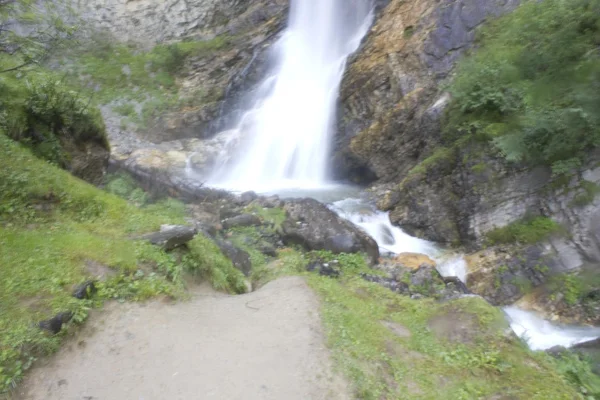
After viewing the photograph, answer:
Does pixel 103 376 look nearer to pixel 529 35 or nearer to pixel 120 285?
pixel 120 285

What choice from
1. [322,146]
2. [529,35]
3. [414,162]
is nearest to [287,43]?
[322,146]

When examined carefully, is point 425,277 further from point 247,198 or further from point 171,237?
point 247,198

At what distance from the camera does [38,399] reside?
11.4 ft

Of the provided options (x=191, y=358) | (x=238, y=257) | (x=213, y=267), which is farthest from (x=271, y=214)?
(x=191, y=358)

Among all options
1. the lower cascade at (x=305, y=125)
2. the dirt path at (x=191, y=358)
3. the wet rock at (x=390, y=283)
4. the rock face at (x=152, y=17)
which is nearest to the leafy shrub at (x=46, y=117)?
the dirt path at (x=191, y=358)

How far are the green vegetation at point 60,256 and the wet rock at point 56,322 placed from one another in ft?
0.18

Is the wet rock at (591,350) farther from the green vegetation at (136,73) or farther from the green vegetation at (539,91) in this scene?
the green vegetation at (136,73)

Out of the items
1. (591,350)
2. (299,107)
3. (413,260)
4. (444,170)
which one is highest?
(299,107)

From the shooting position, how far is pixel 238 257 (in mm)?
8297

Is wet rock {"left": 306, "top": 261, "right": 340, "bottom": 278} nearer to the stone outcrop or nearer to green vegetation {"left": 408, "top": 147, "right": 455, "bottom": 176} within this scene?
green vegetation {"left": 408, "top": 147, "right": 455, "bottom": 176}

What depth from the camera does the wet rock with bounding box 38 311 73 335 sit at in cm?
402

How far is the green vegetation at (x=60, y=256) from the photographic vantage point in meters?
3.99

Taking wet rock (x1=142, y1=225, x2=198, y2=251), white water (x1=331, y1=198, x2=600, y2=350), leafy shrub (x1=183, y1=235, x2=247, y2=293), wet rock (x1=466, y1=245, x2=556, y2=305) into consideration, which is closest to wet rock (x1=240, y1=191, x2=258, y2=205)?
white water (x1=331, y1=198, x2=600, y2=350)

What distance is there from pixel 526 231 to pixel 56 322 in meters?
9.64
